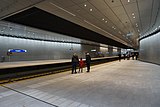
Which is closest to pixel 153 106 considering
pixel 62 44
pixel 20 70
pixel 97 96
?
pixel 97 96

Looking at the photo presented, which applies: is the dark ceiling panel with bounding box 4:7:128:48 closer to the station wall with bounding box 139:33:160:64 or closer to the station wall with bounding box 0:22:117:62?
the station wall with bounding box 0:22:117:62

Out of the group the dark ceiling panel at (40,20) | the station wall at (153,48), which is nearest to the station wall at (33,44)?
the dark ceiling panel at (40,20)

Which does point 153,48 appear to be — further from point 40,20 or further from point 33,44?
point 33,44

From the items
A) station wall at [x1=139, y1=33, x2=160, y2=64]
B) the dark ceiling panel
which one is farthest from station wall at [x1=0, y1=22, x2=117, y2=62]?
station wall at [x1=139, y1=33, x2=160, y2=64]

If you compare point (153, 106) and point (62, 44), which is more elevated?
point (62, 44)

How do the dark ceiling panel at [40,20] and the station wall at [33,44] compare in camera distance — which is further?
the station wall at [33,44]

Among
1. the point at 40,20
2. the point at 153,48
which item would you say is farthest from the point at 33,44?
the point at 153,48

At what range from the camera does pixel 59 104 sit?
3.42m

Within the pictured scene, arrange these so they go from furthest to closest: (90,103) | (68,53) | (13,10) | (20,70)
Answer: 1. (68,53)
2. (20,70)
3. (13,10)
4. (90,103)

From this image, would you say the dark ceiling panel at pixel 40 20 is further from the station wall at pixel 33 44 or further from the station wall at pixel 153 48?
the station wall at pixel 153 48

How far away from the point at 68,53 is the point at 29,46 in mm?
12649

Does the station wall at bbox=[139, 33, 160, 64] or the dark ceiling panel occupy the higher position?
the dark ceiling panel

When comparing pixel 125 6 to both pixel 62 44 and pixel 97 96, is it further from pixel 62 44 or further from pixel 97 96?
pixel 62 44

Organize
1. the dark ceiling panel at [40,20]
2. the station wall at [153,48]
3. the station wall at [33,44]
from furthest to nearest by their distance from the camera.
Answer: the station wall at [33,44] < the station wall at [153,48] < the dark ceiling panel at [40,20]
